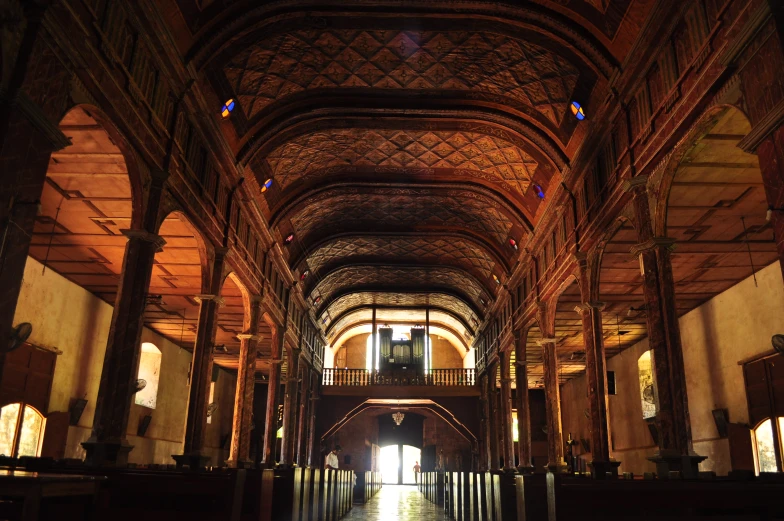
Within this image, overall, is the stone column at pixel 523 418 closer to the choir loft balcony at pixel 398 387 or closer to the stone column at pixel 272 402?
Result: the stone column at pixel 272 402

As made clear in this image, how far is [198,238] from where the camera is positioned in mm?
11422

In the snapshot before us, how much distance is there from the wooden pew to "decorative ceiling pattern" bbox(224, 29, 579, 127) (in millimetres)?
8456

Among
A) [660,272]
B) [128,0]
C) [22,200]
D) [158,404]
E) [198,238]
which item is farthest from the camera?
[158,404]

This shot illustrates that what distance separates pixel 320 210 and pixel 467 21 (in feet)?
29.8

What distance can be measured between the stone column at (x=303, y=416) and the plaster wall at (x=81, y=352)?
4766mm

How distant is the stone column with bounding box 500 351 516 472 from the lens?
19.5 m

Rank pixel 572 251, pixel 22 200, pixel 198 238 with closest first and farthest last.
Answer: pixel 22 200 < pixel 198 238 < pixel 572 251

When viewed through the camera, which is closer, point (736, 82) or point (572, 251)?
point (736, 82)

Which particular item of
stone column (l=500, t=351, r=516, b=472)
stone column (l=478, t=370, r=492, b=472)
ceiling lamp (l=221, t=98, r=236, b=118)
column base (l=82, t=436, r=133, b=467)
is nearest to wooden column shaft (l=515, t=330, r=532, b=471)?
stone column (l=500, t=351, r=516, b=472)

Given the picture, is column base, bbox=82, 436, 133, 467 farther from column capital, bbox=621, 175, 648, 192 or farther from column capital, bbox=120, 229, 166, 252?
column capital, bbox=621, 175, 648, 192

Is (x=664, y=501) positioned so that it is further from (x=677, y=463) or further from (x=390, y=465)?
(x=390, y=465)

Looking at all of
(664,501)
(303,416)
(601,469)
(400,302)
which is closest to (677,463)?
(601,469)

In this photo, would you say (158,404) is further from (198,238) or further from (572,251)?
(572,251)

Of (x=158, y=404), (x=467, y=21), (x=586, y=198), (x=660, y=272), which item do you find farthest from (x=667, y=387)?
(x=158, y=404)
